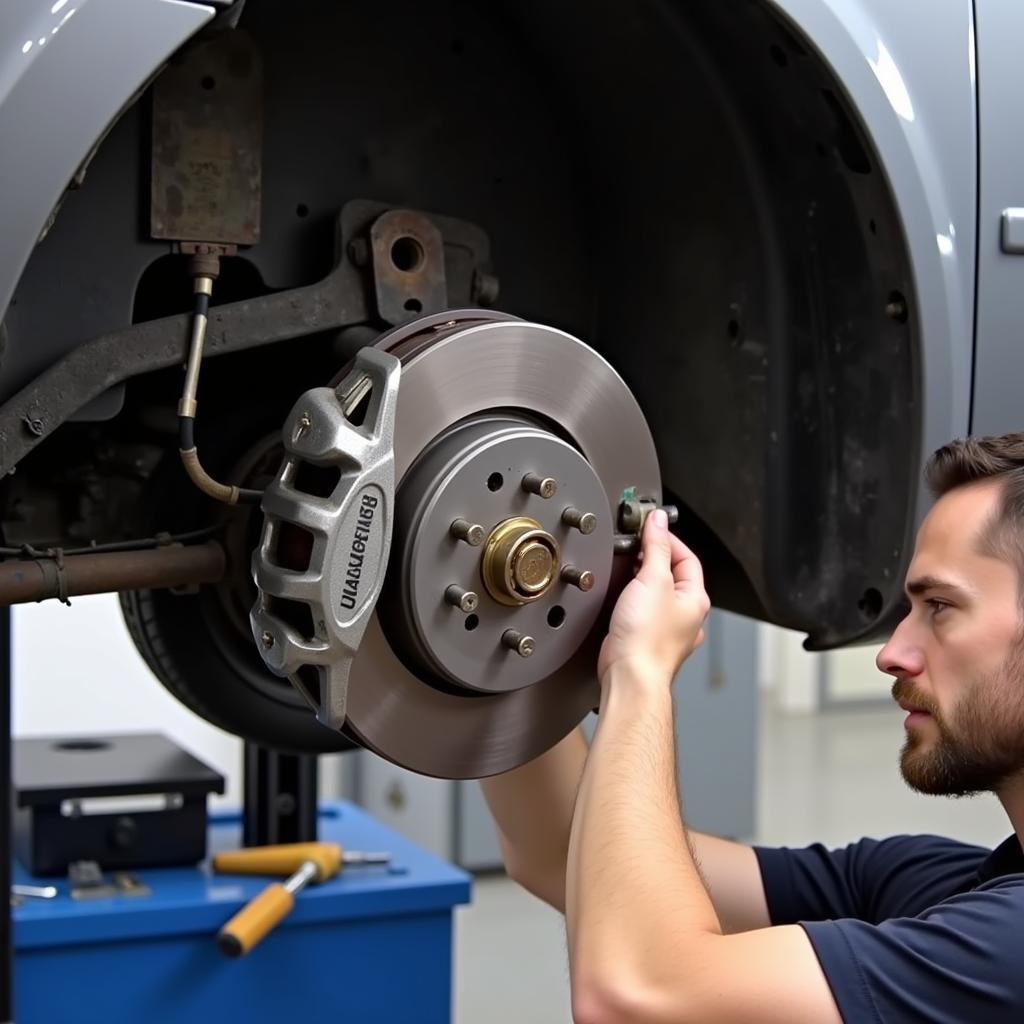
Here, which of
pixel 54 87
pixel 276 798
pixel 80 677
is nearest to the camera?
pixel 54 87

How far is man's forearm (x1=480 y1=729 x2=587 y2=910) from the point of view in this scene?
1159 mm

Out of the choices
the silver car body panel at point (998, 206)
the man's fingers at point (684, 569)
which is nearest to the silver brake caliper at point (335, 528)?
the man's fingers at point (684, 569)

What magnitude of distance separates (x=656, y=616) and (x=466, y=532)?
142 mm

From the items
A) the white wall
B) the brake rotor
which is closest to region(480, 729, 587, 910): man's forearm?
the brake rotor

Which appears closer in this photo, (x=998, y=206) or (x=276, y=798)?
(x=998, y=206)

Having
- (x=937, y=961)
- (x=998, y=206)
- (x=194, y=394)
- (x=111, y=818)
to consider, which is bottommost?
(x=111, y=818)

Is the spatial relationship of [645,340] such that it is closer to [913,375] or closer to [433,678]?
[913,375]

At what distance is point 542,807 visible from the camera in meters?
1.17

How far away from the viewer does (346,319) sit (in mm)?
1048

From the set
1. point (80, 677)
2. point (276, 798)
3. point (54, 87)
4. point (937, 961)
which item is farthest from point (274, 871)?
point (80, 677)

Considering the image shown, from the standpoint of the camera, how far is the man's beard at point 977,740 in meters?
0.95

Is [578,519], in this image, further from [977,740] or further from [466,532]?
[977,740]

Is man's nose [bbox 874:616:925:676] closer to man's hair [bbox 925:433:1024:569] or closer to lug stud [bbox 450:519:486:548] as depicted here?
man's hair [bbox 925:433:1024:569]

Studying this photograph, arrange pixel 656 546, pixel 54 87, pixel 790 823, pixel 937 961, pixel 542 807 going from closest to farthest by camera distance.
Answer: pixel 54 87 < pixel 937 961 < pixel 656 546 < pixel 542 807 < pixel 790 823
